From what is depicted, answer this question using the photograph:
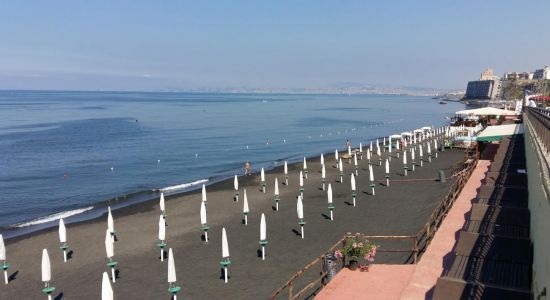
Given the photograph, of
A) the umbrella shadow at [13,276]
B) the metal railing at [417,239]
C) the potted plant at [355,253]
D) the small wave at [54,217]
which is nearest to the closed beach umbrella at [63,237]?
the umbrella shadow at [13,276]

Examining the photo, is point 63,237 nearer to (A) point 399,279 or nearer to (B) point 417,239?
(A) point 399,279

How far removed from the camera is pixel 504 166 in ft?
66.5

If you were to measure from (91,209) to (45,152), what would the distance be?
29.7 meters

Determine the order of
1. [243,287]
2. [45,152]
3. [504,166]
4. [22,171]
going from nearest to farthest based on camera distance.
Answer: [243,287] < [504,166] < [22,171] < [45,152]

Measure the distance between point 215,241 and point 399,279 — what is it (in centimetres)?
891

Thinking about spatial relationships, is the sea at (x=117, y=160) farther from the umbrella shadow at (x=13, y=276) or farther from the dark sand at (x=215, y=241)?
the umbrella shadow at (x=13, y=276)

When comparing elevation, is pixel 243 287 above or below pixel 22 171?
above

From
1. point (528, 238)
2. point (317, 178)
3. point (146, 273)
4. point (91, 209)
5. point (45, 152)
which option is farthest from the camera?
point (45, 152)

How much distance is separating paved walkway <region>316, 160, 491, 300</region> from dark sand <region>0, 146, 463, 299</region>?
196 centimetres

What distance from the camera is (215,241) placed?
1831cm

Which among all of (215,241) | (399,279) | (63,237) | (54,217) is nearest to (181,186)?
(54,217)

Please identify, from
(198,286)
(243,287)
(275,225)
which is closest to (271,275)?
(243,287)

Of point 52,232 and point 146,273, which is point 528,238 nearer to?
point 146,273

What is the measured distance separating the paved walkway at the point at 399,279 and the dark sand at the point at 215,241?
196 cm
